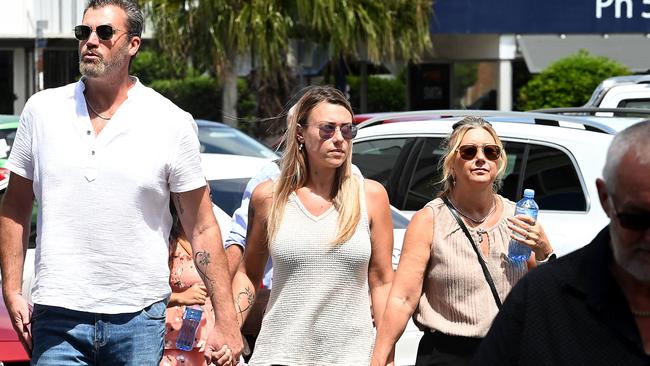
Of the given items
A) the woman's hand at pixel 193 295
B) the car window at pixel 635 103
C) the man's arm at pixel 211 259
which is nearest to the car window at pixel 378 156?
the woman's hand at pixel 193 295

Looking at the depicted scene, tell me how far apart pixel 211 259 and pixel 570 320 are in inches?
90.8

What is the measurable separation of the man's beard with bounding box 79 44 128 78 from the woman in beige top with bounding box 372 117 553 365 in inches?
49.0

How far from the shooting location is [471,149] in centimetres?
518

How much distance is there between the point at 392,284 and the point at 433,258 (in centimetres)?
19

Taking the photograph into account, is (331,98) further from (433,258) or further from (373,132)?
(373,132)

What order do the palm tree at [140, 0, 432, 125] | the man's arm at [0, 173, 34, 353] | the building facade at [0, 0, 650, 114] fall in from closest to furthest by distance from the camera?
the man's arm at [0, 173, 34, 353], the palm tree at [140, 0, 432, 125], the building facade at [0, 0, 650, 114]

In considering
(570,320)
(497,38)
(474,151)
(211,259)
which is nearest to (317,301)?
(211,259)

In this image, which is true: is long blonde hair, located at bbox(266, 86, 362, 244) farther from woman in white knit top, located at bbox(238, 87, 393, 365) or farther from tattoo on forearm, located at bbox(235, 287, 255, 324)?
tattoo on forearm, located at bbox(235, 287, 255, 324)

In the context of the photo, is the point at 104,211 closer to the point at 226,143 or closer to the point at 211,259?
the point at 211,259

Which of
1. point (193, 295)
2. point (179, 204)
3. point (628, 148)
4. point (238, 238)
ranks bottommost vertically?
point (193, 295)

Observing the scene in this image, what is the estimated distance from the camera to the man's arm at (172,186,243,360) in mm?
4629

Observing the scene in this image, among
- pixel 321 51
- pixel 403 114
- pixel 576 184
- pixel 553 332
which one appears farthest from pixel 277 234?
pixel 321 51

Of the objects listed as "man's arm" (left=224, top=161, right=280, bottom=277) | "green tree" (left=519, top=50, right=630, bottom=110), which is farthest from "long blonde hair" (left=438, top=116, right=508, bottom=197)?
"green tree" (left=519, top=50, right=630, bottom=110)

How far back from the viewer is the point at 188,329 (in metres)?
5.48
